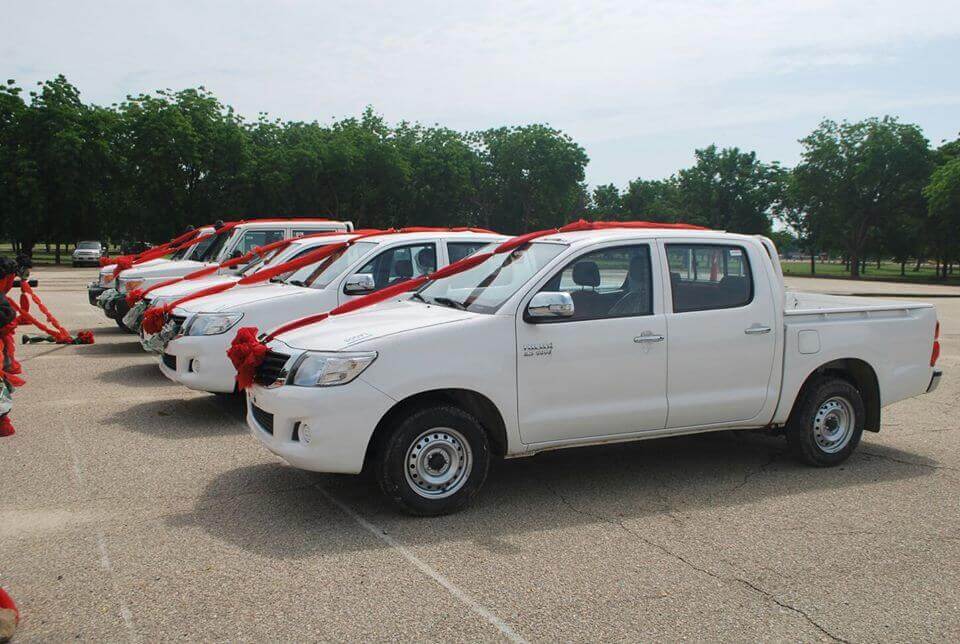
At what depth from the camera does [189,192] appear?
51188 millimetres

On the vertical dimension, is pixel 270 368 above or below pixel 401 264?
below

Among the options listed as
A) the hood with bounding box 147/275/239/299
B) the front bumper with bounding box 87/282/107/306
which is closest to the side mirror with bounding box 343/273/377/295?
the hood with bounding box 147/275/239/299

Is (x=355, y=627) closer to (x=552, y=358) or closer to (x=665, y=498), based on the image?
(x=552, y=358)

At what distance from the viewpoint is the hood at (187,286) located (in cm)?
1127

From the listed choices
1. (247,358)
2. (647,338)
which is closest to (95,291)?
(247,358)

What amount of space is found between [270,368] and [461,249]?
4.38m

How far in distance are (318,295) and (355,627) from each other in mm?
5383

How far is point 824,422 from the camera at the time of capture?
6.91 metres

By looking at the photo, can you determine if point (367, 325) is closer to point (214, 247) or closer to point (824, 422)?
point (824, 422)

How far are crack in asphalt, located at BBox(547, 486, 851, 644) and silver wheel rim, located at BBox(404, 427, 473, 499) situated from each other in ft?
2.76

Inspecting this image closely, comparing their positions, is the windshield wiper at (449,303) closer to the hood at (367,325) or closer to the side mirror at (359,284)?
the hood at (367,325)

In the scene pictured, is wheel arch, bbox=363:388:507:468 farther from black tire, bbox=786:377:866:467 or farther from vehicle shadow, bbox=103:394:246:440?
vehicle shadow, bbox=103:394:246:440

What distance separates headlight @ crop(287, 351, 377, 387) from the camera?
534 cm

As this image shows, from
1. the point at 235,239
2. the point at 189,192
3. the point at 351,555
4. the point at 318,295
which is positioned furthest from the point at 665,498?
the point at 189,192
